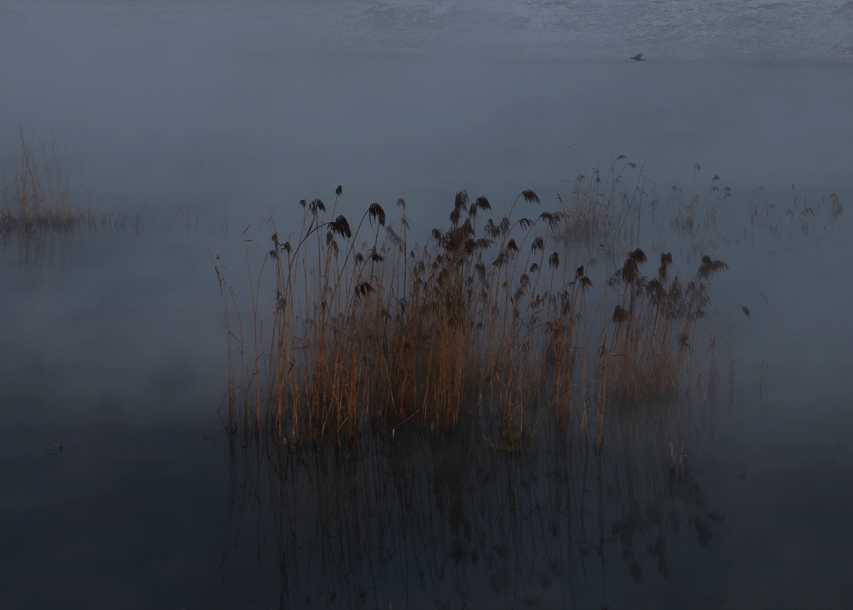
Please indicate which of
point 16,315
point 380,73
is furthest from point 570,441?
point 380,73

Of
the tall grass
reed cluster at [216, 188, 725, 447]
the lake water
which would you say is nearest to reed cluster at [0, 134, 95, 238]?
the tall grass

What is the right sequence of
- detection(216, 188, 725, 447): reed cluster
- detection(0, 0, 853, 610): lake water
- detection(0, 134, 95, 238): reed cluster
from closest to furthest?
detection(0, 0, 853, 610): lake water, detection(216, 188, 725, 447): reed cluster, detection(0, 134, 95, 238): reed cluster

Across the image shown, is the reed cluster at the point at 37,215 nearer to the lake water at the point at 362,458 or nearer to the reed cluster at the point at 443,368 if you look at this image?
the lake water at the point at 362,458

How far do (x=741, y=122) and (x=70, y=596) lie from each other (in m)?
20.9

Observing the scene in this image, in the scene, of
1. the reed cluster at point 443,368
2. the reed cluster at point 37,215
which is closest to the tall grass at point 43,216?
the reed cluster at point 37,215

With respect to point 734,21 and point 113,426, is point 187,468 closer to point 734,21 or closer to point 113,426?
point 113,426

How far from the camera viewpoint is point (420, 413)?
4492mm

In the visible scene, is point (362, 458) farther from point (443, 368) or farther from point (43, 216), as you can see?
point (43, 216)

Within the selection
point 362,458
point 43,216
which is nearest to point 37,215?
point 43,216

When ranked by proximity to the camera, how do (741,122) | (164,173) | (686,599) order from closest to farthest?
(686,599) < (164,173) < (741,122)

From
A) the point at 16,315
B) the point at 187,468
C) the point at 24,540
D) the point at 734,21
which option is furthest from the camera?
the point at 734,21

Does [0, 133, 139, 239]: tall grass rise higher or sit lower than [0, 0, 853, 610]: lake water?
higher

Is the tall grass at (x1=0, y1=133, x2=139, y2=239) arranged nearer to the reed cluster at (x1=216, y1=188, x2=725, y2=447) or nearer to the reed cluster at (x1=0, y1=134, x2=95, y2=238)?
the reed cluster at (x1=0, y1=134, x2=95, y2=238)

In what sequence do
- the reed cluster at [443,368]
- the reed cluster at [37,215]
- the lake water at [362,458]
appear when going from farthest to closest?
the reed cluster at [37,215] < the reed cluster at [443,368] < the lake water at [362,458]
